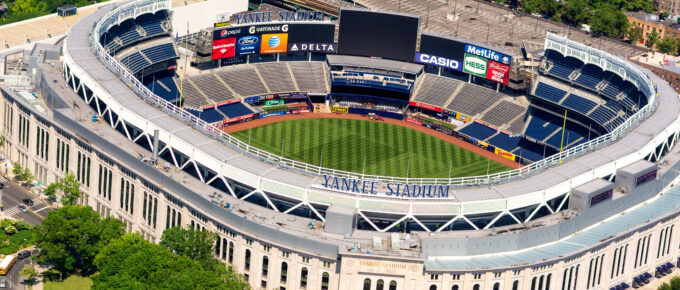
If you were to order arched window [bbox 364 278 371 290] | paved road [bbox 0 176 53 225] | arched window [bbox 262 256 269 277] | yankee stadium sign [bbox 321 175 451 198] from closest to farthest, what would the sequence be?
1. arched window [bbox 364 278 371 290]
2. arched window [bbox 262 256 269 277]
3. yankee stadium sign [bbox 321 175 451 198]
4. paved road [bbox 0 176 53 225]

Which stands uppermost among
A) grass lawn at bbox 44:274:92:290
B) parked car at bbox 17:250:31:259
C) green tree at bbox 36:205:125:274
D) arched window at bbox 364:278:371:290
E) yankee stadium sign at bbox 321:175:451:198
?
yankee stadium sign at bbox 321:175:451:198

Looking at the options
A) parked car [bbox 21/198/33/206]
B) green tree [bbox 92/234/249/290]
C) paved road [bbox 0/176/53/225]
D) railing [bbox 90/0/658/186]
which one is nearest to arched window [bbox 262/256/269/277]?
green tree [bbox 92/234/249/290]

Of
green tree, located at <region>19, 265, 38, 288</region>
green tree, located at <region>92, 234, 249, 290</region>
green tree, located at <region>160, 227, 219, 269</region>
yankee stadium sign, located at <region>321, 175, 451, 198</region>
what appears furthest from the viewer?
green tree, located at <region>19, 265, 38, 288</region>

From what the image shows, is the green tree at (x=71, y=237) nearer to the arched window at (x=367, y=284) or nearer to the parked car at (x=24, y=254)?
the parked car at (x=24, y=254)

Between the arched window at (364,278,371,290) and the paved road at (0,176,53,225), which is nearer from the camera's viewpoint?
the arched window at (364,278,371,290)

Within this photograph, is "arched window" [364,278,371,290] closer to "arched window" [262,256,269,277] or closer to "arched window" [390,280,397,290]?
"arched window" [390,280,397,290]

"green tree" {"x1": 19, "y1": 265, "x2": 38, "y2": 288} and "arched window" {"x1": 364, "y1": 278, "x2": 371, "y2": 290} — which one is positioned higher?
"arched window" {"x1": 364, "y1": 278, "x2": 371, "y2": 290}
